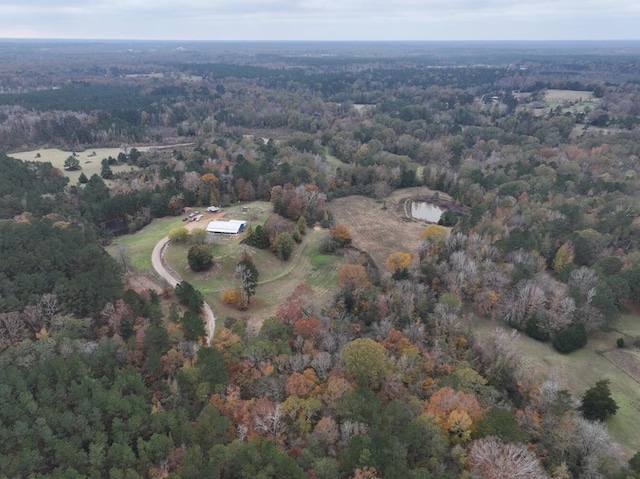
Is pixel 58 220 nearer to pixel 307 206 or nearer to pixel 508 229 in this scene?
pixel 307 206

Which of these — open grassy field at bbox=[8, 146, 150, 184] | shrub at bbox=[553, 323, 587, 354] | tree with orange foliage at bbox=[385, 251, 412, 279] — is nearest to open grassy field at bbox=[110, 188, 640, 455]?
shrub at bbox=[553, 323, 587, 354]

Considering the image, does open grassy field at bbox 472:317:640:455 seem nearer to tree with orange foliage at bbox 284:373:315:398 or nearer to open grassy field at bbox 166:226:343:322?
tree with orange foliage at bbox 284:373:315:398

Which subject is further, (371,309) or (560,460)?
(371,309)

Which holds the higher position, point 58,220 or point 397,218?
point 58,220

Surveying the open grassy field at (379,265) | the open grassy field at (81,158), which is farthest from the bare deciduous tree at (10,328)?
the open grassy field at (81,158)

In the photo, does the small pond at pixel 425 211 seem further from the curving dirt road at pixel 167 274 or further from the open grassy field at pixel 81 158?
the open grassy field at pixel 81 158

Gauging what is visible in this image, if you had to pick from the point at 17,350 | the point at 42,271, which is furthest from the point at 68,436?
the point at 42,271
